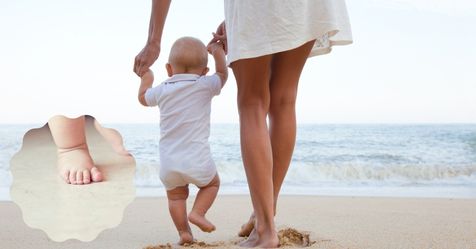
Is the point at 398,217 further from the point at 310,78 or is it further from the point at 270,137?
the point at 310,78

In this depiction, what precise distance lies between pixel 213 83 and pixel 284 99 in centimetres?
34

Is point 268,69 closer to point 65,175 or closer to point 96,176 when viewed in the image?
point 96,176

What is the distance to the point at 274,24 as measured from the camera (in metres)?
1.99

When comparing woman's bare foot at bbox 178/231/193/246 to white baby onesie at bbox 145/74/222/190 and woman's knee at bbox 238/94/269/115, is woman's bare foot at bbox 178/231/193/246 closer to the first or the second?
white baby onesie at bbox 145/74/222/190

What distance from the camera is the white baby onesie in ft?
7.39

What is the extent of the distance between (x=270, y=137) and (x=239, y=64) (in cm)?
35

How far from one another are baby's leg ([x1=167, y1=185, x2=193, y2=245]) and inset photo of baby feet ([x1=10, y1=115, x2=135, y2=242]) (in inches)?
8.7

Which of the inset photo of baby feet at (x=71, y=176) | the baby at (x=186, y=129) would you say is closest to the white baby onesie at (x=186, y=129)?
the baby at (x=186, y=129)

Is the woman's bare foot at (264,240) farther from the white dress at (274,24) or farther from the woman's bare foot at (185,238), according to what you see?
the white dress at (274,24)

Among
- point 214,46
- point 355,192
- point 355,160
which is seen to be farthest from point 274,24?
point 355,160

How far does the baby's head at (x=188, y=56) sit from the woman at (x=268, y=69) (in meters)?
0.29

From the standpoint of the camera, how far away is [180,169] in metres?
2.24

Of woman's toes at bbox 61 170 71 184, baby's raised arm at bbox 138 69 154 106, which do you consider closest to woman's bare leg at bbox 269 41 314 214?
baby's raised arm at bbox 138 69 154 106

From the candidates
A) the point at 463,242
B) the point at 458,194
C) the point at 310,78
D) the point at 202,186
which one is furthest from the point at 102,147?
the point at 310,78
